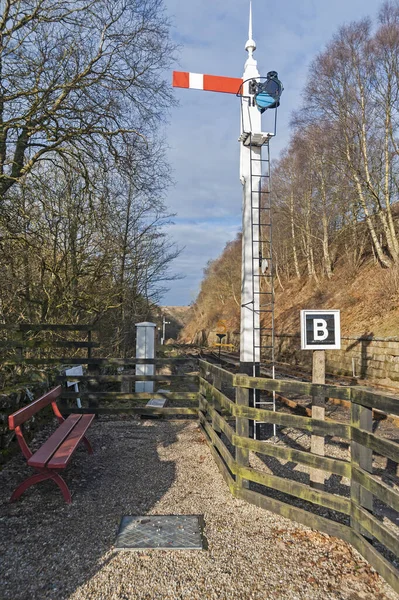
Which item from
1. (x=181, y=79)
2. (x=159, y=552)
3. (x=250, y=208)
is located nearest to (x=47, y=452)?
(x=159, y=552)

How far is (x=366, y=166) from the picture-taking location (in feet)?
61.9

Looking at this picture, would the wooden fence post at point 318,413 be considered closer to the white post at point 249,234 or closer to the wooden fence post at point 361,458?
the wooden fence post at point 361,458

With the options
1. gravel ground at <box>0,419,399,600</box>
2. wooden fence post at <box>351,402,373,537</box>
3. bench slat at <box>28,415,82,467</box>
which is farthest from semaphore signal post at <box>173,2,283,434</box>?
wooden fence post at <box>351,402,373,537</box>

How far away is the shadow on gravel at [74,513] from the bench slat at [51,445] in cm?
49

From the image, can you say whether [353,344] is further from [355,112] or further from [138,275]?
[355,112]

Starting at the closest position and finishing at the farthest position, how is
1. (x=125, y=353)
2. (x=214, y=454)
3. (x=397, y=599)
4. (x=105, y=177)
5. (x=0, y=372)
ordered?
1. (x=397, y=599)
2. (x=214, y=454)
3. (x=0, y=372)
4. (x=105, y=177)
5. (x=125, y=353)

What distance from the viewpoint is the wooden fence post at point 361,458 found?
3144mm

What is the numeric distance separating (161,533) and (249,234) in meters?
4.35

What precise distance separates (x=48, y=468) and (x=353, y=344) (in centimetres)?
1403

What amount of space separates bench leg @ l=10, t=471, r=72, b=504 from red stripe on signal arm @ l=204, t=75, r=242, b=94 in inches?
246

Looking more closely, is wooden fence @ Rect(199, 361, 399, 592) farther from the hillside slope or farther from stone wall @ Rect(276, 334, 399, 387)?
the hillside slope

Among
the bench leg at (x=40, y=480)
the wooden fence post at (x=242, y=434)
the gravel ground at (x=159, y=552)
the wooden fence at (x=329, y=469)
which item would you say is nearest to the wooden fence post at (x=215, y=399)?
the wooden fence at (x=329, y=469)

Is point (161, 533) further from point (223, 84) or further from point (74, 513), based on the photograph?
point (223, 84)

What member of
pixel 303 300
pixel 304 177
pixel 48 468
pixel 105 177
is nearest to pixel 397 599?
pixel 48 468
